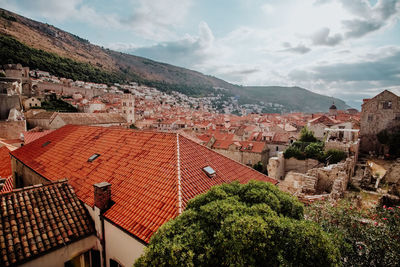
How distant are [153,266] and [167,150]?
5406 mm

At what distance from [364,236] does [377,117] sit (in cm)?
2491

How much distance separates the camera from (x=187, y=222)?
443 cm

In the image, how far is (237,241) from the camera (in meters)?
3.56

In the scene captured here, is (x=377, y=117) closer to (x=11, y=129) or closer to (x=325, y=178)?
(x=325, y=178)

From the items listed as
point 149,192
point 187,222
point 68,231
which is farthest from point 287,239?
point 68,231

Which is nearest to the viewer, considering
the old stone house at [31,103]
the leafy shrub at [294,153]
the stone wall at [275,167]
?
the stone wall at [275,167]

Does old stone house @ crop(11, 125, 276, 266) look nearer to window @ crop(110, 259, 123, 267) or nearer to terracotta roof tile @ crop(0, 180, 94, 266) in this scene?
window @ crop(110, 259, 123, 267)

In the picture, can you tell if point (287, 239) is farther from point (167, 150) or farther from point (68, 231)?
point (68, 231)

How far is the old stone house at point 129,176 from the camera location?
6266 millimetres

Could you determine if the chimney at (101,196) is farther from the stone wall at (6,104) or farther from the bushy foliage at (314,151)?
the stone wall at (6,104)

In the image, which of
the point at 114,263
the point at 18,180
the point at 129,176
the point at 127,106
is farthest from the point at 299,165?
the point at 127,106

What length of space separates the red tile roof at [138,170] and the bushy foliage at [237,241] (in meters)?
1.74

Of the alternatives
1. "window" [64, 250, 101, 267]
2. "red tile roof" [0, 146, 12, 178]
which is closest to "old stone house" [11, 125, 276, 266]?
"window" [64, 250, 101, 267]

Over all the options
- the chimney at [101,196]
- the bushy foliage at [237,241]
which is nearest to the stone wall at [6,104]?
the chimney at [101,196]
